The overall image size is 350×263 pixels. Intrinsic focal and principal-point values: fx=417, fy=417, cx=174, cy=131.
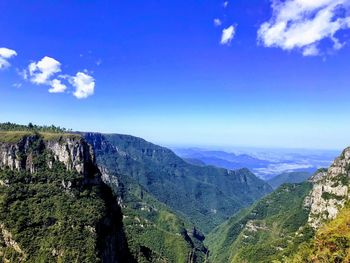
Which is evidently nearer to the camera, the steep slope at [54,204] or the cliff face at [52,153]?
the steep slope at [54,204]

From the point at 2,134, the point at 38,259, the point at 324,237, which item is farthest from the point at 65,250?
the point at 324,237

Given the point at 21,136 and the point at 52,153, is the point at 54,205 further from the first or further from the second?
the point at 21,136

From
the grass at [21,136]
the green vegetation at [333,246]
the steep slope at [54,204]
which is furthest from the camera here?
the grass at [21,136]

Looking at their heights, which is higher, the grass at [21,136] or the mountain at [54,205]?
the grass at [21,136]

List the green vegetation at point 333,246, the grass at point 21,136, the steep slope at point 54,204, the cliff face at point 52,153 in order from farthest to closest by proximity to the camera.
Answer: the grass at point 21,136, the cliff face at point 52,153, the steep slope at point 54,204, the green vegetation at point 333,246

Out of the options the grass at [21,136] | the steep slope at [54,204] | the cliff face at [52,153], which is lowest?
the steep slope at [54,204]

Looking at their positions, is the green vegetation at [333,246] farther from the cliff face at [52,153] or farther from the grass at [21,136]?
the grass at [21,136]

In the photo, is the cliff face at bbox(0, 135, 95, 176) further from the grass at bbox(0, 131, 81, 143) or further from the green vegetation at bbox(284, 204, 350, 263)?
the green vegetation at bbox(284, 204, 350, 263)

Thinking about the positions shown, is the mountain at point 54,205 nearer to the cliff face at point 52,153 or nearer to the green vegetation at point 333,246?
the cliff face at point 52,153

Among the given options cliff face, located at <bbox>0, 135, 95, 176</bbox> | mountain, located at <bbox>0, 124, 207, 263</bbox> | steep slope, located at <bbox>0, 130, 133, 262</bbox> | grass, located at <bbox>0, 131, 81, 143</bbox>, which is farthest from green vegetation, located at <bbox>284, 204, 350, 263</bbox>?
grass, located at <bbox>0, 131, 81, 143</bbox>

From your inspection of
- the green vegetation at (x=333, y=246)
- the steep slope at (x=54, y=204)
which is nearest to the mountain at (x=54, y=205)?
Answer: the steep slope at (x=54, y=204)
